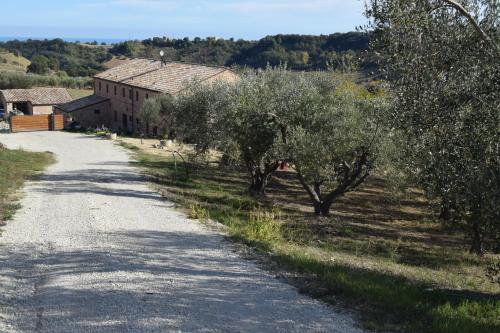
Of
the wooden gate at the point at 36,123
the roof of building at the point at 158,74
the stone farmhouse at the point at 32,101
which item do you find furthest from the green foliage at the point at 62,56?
the wooden gate at the point at 36,123

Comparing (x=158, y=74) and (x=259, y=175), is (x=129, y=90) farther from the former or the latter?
(x=259, y=175)

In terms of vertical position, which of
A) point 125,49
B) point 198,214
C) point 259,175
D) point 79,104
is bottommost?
point 198,214

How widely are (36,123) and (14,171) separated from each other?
28743mm

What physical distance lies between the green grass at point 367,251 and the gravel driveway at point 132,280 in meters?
0.88

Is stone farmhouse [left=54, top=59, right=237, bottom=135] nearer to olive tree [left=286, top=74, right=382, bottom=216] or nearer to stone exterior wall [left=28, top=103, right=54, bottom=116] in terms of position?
stone exterior wall [left=28, top=103, right=54, bottom=116]

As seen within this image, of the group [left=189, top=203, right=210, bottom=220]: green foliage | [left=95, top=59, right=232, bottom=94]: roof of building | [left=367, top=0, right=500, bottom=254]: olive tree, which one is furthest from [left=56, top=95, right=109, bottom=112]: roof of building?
[left=367, top=0, right=500, bottom=254]: olive tree

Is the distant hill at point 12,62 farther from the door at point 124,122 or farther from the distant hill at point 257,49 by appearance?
the door at point 124,122

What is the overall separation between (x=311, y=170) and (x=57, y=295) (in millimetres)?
11326

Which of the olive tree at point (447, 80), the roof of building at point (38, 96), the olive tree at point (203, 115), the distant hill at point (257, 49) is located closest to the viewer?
the olive tree at point (447, 80)

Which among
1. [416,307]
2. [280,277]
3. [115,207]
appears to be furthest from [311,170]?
[416,307]

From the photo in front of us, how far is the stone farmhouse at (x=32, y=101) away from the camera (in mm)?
58031

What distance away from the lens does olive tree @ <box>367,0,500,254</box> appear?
8.91 metres

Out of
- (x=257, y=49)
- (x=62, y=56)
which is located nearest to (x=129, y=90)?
(x=257, y=49)

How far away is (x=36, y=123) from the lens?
171 feet
